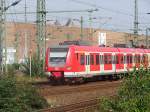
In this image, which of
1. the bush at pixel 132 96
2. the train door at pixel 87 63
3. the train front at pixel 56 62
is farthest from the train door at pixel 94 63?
the bush at pixel 132 96

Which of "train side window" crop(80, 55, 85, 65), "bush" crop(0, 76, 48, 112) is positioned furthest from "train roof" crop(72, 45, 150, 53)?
"bush" crop(0, 76, 48, 112)

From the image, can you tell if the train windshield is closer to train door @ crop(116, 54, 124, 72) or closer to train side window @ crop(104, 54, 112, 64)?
train side window @ crop(104, 54, 112, 64)

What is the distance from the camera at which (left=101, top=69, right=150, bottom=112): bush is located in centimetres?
1495

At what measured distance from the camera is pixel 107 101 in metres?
15.8

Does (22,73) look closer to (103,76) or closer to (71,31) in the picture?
(103,76)

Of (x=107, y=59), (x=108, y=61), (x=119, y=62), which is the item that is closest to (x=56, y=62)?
(x=107, y=59)

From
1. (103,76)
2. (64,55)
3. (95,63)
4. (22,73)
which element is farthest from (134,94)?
(22,73)

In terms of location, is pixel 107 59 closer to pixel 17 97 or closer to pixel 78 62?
pixel 78 62

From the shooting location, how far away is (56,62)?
38406mm

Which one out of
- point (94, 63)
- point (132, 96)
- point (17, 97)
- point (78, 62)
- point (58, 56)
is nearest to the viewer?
point (132, 96)

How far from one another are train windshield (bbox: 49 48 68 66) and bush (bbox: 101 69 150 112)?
21494 millimetres

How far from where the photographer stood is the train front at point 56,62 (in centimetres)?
3809

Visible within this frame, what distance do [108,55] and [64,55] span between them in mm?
6851

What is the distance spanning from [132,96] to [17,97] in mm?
5867
